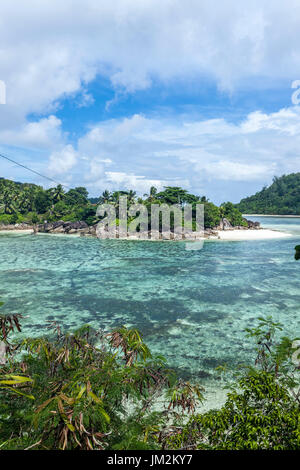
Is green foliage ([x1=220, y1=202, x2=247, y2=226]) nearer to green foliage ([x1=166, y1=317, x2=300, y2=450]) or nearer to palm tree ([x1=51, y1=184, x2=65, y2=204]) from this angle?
palm tree ([x1=51, y1=184, x2=65, y2=204])

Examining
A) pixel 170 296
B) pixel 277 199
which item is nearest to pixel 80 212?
pixel 170 296

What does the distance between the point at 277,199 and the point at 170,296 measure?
137 metres

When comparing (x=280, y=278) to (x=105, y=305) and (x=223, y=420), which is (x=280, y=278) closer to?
(x=105, y=305)

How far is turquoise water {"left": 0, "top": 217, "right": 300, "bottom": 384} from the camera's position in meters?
12.1

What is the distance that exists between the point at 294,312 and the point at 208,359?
8.18 metres

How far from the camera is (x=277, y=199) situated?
453ft

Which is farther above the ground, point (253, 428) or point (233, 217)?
point (233, 217)

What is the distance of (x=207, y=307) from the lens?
1681 centimetres

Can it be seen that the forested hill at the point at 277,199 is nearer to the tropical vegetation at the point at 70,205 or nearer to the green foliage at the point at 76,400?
the tropical vegetation at the point at 70,205

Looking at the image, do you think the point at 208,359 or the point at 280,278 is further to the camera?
the point at 280,278

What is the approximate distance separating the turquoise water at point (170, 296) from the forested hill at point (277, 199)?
105m

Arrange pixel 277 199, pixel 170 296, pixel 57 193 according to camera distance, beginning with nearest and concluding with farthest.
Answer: pixel 170 296, pixel 57 193, pixel 277 199

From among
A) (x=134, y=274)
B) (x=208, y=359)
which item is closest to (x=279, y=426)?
(x=208, y=359)

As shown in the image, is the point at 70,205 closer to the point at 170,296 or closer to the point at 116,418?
the point at 170,296
